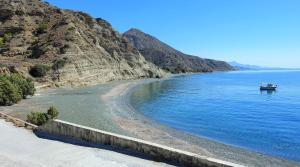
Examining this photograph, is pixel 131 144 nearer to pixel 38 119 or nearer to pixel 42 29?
pixel 38 119

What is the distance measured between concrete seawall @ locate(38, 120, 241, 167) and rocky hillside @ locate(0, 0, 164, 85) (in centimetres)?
4896

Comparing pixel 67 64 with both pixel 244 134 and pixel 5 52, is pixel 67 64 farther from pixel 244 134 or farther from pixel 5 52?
pixel 244 134

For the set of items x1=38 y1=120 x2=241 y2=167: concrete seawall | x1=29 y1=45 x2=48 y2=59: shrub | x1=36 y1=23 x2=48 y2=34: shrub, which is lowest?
x1=38 y1=120 x2=241 y2=167: concrete seawall

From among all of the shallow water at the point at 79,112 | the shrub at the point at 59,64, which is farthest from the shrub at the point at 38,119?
the shrub at the point at 59,64

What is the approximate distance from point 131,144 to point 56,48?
70.8m

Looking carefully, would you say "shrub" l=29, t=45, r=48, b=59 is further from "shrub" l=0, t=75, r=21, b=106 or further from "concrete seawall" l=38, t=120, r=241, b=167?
"concrete seawall" l=38, t=120, r=241, b=167

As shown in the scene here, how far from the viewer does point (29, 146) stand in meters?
17.0

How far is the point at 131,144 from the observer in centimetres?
1547

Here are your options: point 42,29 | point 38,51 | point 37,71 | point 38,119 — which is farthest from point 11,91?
point 42,29

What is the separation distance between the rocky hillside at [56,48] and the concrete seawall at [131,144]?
48963mm

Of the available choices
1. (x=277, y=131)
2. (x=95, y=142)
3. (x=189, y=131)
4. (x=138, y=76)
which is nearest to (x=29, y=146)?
(x=95, y=142)

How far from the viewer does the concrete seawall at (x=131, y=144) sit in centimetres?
1309

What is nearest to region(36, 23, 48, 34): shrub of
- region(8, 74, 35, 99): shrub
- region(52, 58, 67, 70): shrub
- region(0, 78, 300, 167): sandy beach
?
region(52, 58, 67, 70): shrub

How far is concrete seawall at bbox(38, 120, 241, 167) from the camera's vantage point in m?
13.1
